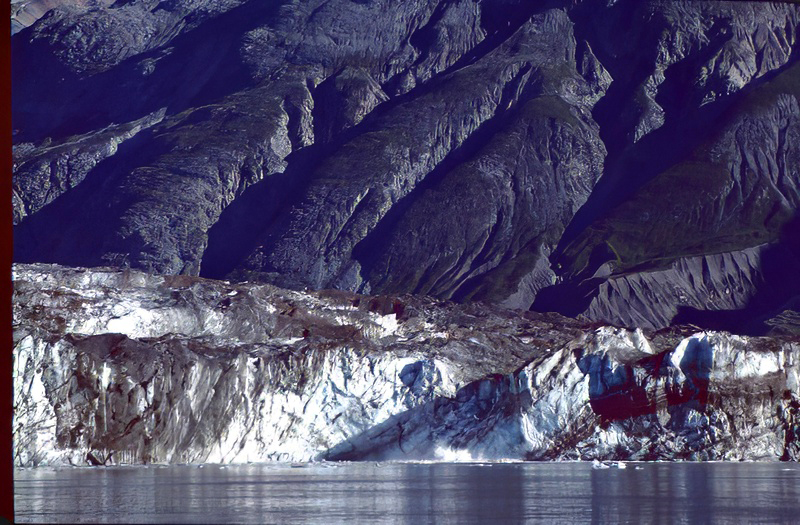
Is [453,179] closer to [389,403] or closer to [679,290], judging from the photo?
[679,290]

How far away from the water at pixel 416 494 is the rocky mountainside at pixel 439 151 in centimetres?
6374

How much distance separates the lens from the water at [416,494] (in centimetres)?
3366

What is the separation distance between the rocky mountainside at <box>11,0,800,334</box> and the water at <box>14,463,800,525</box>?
63.7m

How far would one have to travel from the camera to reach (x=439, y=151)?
14100 centimetres

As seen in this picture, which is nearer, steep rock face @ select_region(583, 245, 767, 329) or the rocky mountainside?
steep rock face @ select_region(583, 245, 767, 329)

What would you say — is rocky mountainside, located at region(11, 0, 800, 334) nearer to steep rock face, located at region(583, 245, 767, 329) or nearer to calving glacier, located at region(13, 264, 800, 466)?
steep rock face, located at region(583, 245, 767, 329)

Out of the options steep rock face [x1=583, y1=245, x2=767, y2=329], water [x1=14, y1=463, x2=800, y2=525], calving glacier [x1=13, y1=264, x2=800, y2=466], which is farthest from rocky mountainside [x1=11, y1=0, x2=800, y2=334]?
water [x1=14, y1=463, x2=800, y2=525]

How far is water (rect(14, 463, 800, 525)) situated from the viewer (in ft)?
110

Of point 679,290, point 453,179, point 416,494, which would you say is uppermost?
point 453,179

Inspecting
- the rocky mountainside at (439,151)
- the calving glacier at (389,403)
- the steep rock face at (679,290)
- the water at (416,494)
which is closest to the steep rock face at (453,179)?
the rocky mountainside at (439,151)

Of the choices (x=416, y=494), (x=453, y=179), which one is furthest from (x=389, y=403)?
(x=453, y=179)

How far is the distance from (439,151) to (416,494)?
10172 centimetres

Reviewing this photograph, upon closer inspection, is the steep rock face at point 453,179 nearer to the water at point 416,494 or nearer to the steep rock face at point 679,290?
the steep rock face at point 679,290

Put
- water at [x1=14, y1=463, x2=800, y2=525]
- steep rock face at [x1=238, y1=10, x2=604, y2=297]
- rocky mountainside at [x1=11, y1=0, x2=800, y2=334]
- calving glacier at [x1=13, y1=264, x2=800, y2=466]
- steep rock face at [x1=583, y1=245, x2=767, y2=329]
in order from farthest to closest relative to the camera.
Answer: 1. steep rock face at [x1=238, y1=10, x2=604, y2=297]
2. rocky mountainside at [x1=11, y1=0, x2=800, y2=334]
3. steep rock face at [x1=583, y1=245, x2=767, y2=329]
4. calving glacier at [x1=13, y1=264, x2=800, y2=466]
5. water at [x1=14, y1=463, x2=800, y2=525]
